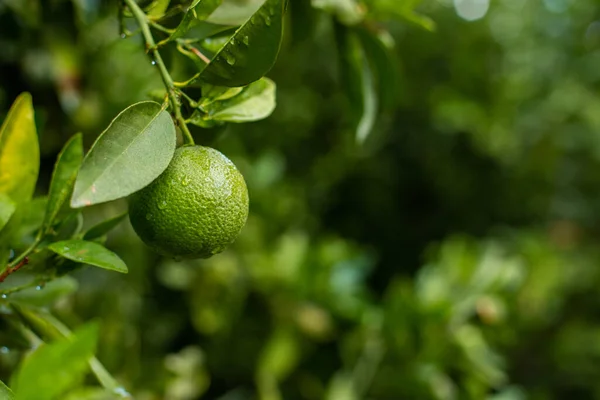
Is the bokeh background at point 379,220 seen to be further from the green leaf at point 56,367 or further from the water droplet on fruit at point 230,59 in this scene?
the green leaf at point 56,367

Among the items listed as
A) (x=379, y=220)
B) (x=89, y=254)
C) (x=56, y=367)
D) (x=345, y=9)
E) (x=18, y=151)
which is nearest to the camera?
(x=56, y=367)

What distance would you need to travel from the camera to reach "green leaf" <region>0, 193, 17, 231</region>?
0.60 m

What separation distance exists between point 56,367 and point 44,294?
1.06 ft

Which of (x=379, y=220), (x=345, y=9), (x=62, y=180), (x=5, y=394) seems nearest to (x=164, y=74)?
(x=62, y=180)

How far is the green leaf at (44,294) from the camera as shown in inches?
27.9

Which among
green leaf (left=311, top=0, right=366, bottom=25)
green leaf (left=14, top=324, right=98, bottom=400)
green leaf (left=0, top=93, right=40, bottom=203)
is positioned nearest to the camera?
green leaf (left=14, top=324, right=98, bottom=400)

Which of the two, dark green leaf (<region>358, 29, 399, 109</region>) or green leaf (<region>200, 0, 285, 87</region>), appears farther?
dark green leaf (<region>358, 29, 399, 109</region>)

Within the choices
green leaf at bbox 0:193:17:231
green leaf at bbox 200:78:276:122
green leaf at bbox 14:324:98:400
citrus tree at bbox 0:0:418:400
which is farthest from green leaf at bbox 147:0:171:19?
green leaf at bbox 14:324:98:400

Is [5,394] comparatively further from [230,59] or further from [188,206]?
[230,59]

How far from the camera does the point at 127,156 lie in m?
0.48

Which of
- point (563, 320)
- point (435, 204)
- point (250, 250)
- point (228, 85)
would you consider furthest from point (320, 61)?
point (228, 85)

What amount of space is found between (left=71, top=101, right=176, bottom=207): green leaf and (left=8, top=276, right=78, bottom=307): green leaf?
0.28 meters

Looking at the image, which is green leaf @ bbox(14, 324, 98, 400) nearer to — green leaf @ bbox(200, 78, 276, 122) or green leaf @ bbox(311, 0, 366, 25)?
green leaf @ bbox(200, 78, 276, 122)

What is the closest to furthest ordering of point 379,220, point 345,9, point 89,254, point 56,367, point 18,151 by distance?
point 56,367, point 89,254, point 18,151, point 345,9, point 379,220
